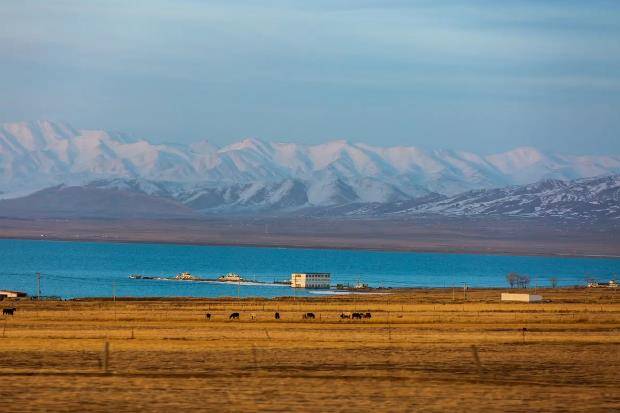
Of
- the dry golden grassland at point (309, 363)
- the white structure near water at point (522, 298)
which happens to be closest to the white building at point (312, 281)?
the white structure near water at point (522, 298)

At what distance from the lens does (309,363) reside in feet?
129

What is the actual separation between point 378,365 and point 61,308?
42901 millimetres

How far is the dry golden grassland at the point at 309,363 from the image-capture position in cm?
3092

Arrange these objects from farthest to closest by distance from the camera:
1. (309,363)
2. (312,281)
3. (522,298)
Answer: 1. (312,281)
2. (522,298)
3. (309,363)

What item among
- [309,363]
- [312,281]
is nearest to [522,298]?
[312,281]

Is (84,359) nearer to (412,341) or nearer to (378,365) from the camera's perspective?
(378,365)

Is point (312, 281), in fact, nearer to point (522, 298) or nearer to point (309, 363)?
point (522, 298)

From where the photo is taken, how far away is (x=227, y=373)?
36.4 m

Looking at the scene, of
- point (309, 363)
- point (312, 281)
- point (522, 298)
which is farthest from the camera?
point (312, 281)

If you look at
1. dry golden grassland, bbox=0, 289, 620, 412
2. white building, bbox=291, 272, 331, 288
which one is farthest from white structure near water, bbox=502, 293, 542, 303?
white building, bbox=291, 272, 331, 288

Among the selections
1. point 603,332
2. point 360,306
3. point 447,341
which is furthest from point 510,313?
point 447,341

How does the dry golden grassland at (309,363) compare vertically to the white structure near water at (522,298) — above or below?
below

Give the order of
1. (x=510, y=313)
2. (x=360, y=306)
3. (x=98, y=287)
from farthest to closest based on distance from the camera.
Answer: (x=98, y=287) < (x=360, y=306) < (x=510, y=313)

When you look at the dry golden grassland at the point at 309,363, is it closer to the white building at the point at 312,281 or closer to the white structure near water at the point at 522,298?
the white structure near water at the point at 522,298
